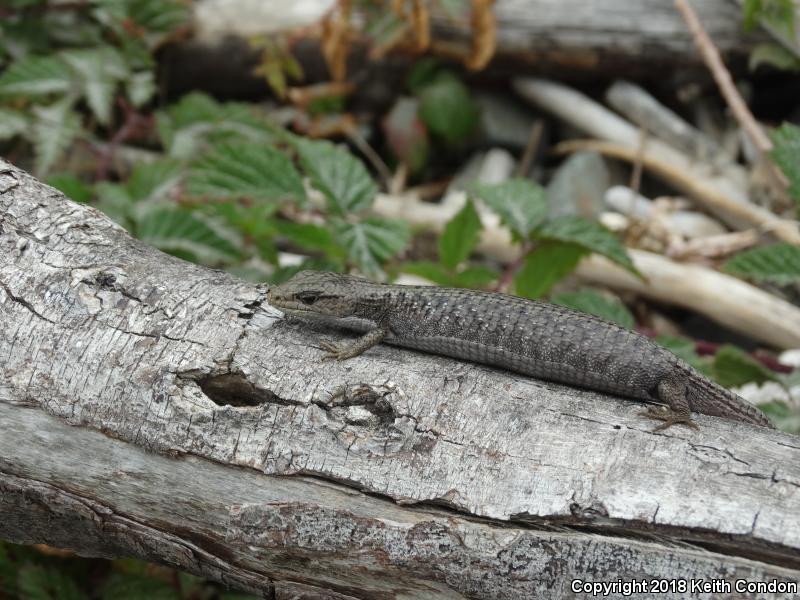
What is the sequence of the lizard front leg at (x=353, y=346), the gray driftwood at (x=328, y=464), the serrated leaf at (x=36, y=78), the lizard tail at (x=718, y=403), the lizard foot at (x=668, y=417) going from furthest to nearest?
1. the serrated leaf at (x=36, y=78)
2. the lizard tail at (x=718, y=403)
3. the lizard front leg at (x=353, y=346)
4. the lizard foot at (x=668, y=417)
5. the gray driftwood at (x=328, y=464)

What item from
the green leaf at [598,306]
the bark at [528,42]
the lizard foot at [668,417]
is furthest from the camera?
the bark at [528,42]

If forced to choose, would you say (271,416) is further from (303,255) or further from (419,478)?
(303,255)

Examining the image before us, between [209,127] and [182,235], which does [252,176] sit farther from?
[209,127]

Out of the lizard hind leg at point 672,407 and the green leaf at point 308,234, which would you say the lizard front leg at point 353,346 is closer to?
the green leaf at point 308,234

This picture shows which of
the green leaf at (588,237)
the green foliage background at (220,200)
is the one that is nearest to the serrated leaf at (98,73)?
the green foliage background at (220,200)

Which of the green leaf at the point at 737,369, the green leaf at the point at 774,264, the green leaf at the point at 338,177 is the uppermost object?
the green leaf at the point at 338,177

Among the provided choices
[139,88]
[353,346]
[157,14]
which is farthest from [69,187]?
[157,14]

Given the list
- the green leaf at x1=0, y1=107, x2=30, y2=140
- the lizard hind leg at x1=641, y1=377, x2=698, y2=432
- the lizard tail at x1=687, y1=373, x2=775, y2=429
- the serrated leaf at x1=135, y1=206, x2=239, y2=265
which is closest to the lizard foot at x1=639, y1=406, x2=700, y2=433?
the lizard hind leg at x1=641, y1=377, x2=698, y2=432
